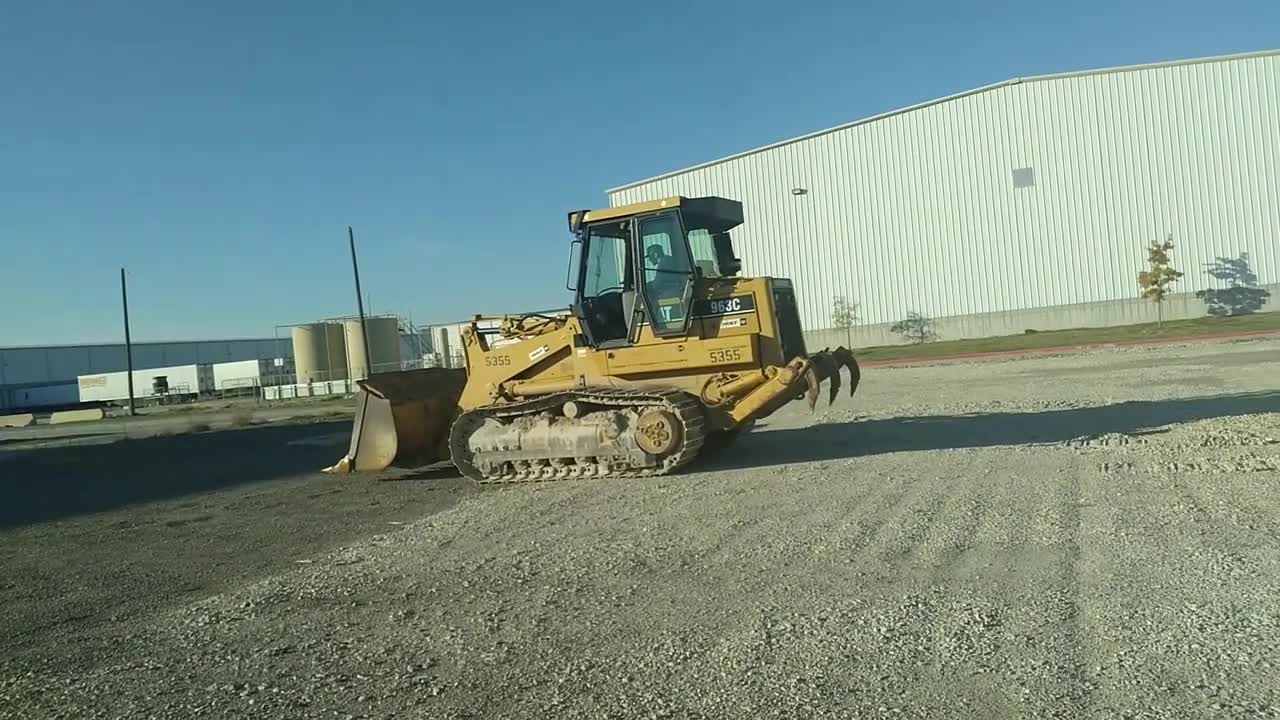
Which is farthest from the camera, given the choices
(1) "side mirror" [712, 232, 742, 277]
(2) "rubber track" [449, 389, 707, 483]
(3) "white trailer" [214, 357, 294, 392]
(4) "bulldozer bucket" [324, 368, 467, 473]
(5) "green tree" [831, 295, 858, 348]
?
(3) "white trailer" [214, 357, 294, 392]

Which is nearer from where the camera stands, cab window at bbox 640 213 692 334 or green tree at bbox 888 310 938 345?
cab window at bbox 640 213 692 334

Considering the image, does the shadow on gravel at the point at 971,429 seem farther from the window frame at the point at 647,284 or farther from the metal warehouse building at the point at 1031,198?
the metal warehouse building at the point at 1031,198

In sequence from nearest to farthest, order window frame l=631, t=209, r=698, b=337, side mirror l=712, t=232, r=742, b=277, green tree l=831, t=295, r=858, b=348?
1. window frame l=631, t=209, r=698, b=337
2. side mirror l=712, t=232, r=742, b=277
3. green tree l=831, t=295, r=858, b=348

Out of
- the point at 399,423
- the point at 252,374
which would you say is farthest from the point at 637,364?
the point at 252,374

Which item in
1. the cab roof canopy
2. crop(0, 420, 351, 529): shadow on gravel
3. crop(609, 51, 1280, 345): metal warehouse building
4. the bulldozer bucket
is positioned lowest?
crop(0, 420, 351, 529): shadow on gravel

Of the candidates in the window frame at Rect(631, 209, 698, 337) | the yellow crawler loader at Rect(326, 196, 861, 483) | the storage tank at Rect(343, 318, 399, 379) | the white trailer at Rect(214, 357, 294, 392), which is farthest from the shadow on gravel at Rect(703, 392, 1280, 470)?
the white trailer at Rect(214, 357, 294, 392)

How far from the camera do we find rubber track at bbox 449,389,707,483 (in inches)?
451

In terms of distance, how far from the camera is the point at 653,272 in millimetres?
12086

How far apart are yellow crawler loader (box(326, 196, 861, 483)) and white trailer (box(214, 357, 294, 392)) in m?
53.1

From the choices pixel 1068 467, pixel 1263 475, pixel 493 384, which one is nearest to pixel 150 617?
pixel 493 384

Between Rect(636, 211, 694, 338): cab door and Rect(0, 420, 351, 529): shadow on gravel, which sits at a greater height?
Rect(636, 211, 694, 338): cab door

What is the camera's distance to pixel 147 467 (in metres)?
18.4

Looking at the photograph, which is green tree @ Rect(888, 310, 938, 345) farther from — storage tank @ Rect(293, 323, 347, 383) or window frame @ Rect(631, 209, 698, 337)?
window frame @ Rect(631, 209, 698, 337)

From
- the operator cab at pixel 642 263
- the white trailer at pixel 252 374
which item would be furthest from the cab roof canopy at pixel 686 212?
the white trailer at pixel 252 374
